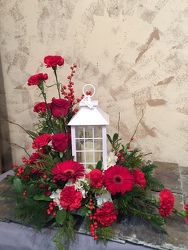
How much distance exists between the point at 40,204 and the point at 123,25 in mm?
860

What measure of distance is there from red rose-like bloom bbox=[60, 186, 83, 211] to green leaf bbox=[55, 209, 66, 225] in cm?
2

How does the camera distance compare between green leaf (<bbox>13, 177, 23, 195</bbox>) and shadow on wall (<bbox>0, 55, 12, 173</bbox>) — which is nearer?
green leaf (<bbox>13, 177, 23, 195</bbox>)

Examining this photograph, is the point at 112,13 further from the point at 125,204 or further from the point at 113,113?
the point at 125,204

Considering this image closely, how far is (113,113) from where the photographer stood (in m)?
1.17

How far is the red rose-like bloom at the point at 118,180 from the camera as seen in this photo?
0.65 meters

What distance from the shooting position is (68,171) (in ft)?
2.19

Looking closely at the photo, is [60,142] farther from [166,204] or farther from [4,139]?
[4,139]

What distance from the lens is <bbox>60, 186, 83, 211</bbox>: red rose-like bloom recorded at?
0.65 metres

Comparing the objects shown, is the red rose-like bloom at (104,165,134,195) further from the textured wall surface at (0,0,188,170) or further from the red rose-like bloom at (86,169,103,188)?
the textured wall surface at (0,0,188,170)

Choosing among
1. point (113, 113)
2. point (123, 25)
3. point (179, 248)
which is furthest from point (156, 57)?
point (179, 248)

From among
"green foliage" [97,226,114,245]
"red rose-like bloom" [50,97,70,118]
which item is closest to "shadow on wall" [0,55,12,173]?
"red rose-like bloom" [50,97,70,118]

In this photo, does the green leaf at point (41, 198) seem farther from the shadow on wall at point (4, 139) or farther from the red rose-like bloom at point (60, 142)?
the shadow on wall at point (4, 139)

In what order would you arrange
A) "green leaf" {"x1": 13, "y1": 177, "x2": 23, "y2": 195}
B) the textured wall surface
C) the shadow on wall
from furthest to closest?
1. the shadow on wall
2. the textured wall surface
3. "green leaf" {"x1": 13, "y1": 177, "x2": 23, "y2": 195}

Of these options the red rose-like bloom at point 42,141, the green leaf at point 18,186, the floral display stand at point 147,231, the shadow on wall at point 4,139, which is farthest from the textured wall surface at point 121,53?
the green leaf at point 18,186
